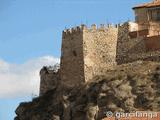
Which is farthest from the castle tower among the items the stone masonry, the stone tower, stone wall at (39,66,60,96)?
stone wall at (39,66,60,96)

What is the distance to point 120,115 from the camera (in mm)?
93938

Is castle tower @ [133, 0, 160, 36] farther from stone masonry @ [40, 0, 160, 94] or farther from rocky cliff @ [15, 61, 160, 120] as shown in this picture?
rocky cliff @ [15, 61, 160, 120]

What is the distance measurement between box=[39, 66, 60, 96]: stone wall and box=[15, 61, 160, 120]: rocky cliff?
230 cm

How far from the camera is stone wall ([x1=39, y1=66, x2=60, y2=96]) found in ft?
394

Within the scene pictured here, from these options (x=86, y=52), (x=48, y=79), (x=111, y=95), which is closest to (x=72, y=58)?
(x=86, y=52)

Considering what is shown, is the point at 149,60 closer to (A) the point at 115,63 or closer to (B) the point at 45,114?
(A) the point at 115,63

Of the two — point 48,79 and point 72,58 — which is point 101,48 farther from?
point 48,79

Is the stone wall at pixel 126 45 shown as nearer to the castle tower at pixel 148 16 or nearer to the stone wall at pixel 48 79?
the castle tower at pixel 148 16

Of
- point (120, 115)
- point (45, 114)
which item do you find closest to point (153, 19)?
point (45, 114)

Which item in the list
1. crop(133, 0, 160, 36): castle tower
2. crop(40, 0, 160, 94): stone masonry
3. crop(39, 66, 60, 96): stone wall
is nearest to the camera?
crop(40, 0, 160, 94): stone masonry

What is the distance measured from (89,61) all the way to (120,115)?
2143 cm

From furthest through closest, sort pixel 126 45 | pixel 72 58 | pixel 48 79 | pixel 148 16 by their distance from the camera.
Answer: pixel 48 79
pixel 148 16
pixel 126 45
pixel 72 58

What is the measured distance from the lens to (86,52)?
115m

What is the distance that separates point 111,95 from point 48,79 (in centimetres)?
1412
